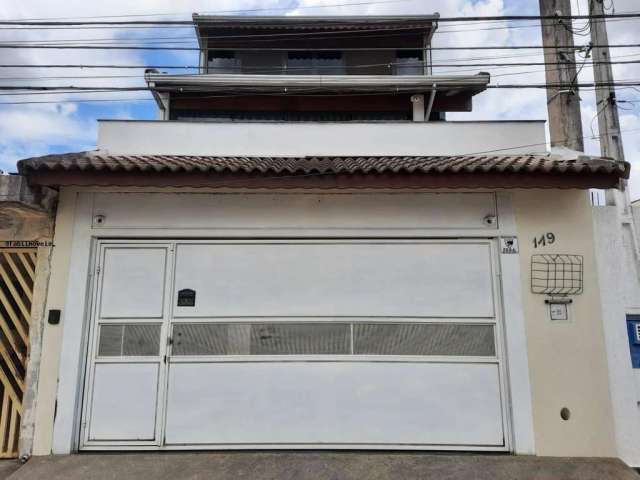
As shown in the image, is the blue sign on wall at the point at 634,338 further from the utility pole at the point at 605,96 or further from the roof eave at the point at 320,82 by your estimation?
the roof eave at the point at 320,82

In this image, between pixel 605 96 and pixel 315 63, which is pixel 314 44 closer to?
pixel 315 63

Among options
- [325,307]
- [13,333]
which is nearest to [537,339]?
[325,307]

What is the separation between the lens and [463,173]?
4.09 m

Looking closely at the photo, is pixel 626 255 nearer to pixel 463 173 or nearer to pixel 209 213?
pixel 463 173

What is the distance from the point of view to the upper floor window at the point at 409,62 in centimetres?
1077

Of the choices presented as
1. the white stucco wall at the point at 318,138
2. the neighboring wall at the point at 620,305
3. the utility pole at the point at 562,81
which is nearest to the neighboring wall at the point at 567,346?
the neighboring wall at the point at 620,305

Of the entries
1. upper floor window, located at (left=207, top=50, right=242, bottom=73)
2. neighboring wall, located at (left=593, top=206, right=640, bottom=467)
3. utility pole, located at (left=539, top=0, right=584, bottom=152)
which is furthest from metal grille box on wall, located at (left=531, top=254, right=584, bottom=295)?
upper floor window, located at (left=207, top=50, right=242, bottom=73)

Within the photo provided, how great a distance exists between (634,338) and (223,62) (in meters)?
11.3

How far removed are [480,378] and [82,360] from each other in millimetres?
4495

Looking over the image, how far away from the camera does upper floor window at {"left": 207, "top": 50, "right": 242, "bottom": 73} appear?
1101 cm

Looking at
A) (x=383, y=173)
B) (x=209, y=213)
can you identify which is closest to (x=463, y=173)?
(x=383, y=173)

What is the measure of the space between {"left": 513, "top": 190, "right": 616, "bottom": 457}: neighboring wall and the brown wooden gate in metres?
5.68

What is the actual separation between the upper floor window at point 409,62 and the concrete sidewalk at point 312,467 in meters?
9.83

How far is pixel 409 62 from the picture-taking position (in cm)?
1087
